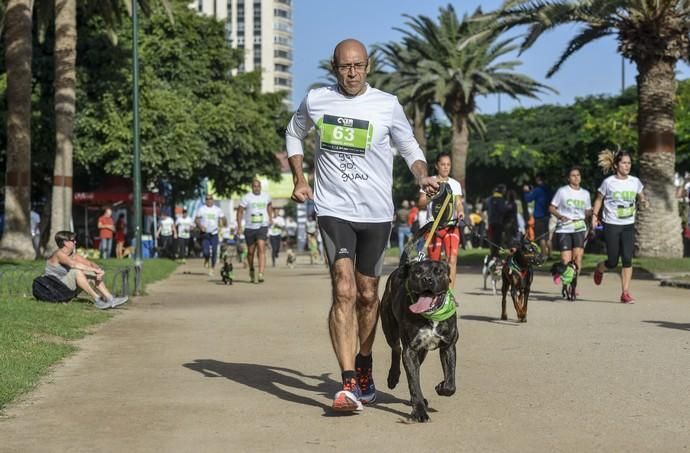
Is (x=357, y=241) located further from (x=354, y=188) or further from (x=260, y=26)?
(x=260, y=26)

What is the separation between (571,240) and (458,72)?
32105mm

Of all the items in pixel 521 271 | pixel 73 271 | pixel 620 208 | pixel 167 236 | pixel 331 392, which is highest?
pixel 620 208

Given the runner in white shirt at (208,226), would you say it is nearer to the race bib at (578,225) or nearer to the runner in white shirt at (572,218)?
the runner in white shirt at (572,218)

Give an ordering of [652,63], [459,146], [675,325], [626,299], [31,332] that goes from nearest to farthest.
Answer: [31,332], [675,325], [626,299], [652,63], [459,146]

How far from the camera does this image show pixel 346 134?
767 cm

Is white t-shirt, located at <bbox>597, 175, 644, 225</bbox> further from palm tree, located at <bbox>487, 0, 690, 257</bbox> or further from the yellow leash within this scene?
palm tree, located at <bbox>487, 0, 690, 257</bbox>

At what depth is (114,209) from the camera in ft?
159

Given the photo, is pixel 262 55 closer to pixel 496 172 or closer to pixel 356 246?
pixel 496 172

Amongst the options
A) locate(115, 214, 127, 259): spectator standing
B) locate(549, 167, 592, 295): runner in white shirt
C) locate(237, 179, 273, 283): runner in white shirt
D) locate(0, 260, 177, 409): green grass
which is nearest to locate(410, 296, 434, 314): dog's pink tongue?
locate(0, 260, 177, 409): green grass

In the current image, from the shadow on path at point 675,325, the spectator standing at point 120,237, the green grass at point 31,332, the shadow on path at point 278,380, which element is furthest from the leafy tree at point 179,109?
the shadow on path at point 278,380

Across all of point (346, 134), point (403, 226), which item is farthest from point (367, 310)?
point (403, 226)

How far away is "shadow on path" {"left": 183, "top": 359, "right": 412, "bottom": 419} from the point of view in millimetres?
7891

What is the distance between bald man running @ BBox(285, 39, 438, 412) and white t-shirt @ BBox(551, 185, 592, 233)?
9.96 m

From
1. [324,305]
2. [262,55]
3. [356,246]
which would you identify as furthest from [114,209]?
[262,55]
